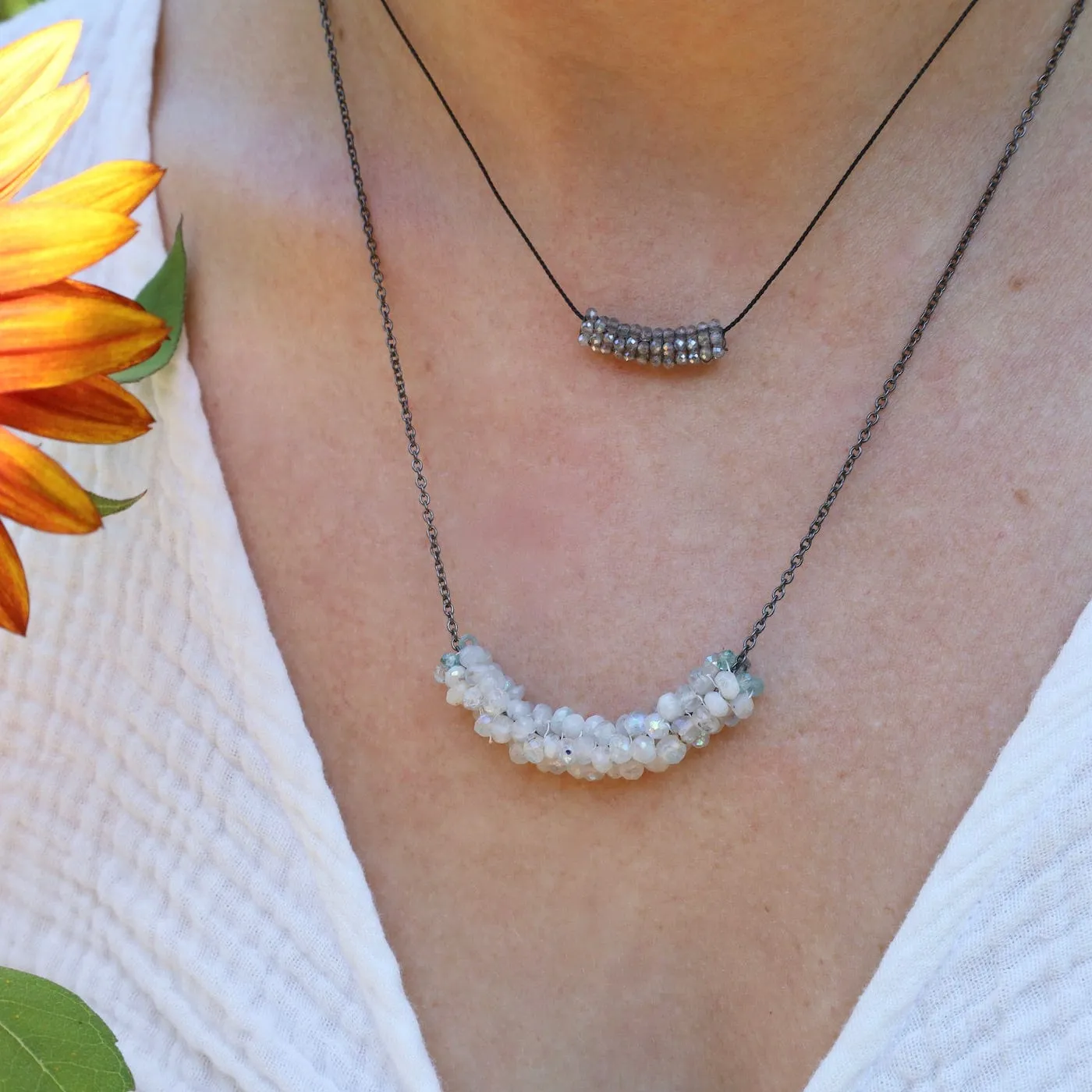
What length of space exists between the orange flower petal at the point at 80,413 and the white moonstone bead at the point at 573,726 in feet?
1.46

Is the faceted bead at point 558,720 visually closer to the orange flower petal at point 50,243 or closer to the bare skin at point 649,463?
the bare skin at point 649,463

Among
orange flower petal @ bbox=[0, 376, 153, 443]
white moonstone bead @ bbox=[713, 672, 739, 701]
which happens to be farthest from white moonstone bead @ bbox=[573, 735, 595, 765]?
orange flower petal @ bbox=[0, 376, 153, 443]

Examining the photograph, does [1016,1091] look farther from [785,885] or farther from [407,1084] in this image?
[407,1084]

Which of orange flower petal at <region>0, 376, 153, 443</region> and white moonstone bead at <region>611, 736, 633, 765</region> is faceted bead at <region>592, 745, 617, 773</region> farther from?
orange flower petal at <region>0, 376, 153, 443</region>

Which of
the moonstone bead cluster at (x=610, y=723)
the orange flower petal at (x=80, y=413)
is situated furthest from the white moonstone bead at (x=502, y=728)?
the orange flower petal at (x=80, y=413)

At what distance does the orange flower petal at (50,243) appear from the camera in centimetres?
45

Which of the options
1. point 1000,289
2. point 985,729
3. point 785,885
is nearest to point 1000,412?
point 1000,289

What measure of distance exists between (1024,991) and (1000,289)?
519 mm

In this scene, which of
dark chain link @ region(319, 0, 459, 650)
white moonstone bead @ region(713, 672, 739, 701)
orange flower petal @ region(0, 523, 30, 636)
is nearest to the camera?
orange flower petal @ region(0, 523, 30, 636)

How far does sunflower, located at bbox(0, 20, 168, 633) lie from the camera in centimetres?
45

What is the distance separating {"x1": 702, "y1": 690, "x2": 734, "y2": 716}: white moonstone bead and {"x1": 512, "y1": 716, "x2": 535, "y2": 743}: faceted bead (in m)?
0.13

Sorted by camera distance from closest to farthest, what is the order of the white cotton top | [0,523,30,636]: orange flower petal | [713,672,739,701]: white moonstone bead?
1. [0,523,30,636]: orange flower petal
2. the white cotton top
3. [713,672,739,701]: white moonstone bead

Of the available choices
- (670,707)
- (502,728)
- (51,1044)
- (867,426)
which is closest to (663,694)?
(670,707)

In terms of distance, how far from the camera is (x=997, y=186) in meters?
0.91
